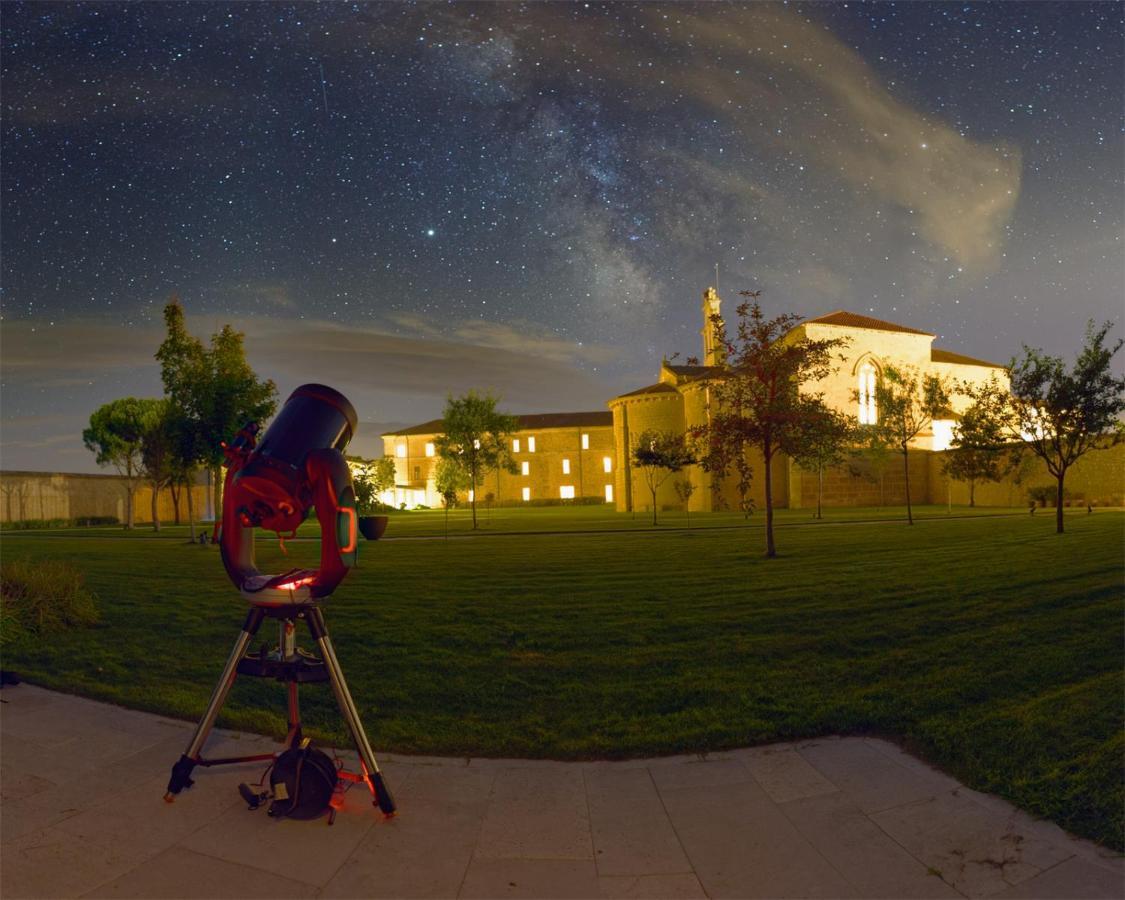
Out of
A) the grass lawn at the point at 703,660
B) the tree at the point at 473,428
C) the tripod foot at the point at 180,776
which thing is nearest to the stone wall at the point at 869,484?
the tree at the point at 473,428

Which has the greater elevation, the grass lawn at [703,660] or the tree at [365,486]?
the tree at [365,486]

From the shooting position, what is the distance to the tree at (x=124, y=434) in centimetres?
3809

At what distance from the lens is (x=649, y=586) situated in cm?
1278

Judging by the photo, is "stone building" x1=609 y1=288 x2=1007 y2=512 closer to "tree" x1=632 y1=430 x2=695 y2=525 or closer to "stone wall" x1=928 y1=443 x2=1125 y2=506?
"tree" x1=632 y1=430 x2=695 y2=525

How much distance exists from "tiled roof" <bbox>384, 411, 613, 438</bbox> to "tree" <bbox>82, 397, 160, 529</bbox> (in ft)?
151

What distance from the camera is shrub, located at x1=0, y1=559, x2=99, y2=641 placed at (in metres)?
8.89

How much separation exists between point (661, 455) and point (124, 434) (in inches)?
1212

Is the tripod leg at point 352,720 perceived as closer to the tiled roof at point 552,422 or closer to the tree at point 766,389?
the tree at point 766,389

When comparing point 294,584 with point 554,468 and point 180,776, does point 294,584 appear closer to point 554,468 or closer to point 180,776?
point 180,776

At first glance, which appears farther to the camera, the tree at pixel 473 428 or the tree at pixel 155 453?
the tree at pixel 473 428

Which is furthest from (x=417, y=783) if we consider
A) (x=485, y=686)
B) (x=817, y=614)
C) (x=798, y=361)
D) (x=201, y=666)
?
(x=798, y=361)

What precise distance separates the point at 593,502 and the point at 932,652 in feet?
242

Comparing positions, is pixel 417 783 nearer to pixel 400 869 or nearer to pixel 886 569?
pixel 400 869

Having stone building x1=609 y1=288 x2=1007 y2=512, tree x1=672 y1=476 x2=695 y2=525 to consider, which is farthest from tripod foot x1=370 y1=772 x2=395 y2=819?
stone building x1=609 y1=288 x2=1007 y2=512
